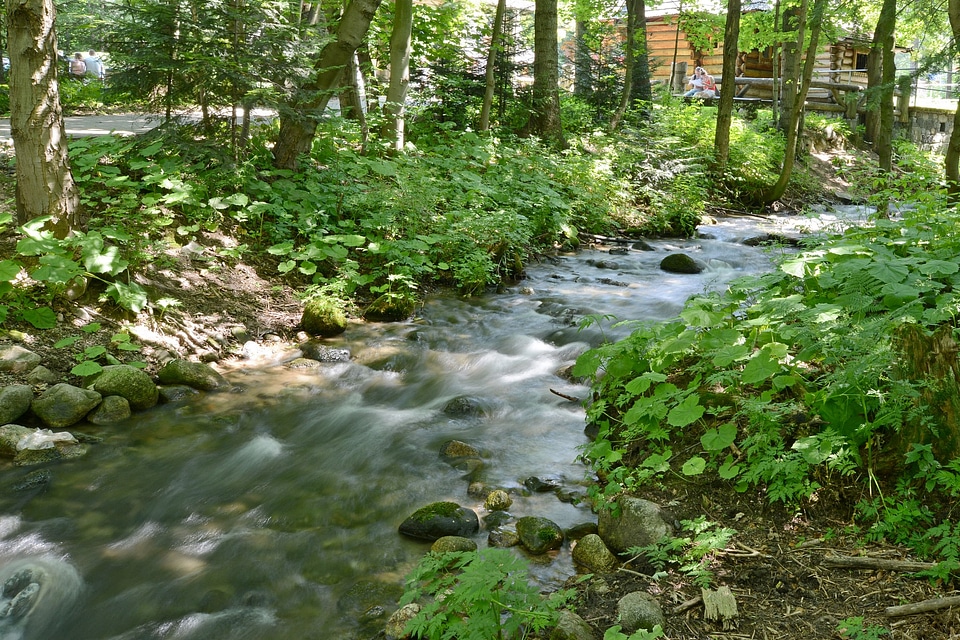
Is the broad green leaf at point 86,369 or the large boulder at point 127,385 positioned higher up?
the broad green leaf at point 86,369

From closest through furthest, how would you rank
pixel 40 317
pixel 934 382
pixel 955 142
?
pixel 934 382, pixel 40 317, pixel 955 142

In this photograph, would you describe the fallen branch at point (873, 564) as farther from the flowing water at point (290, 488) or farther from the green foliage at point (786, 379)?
the flowing water at point (290, 488)

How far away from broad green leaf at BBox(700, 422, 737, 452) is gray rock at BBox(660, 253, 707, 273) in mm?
7154

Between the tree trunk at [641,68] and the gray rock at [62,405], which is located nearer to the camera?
the gray rock at [62,405]

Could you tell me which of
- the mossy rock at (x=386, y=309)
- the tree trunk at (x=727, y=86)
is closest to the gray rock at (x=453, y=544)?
the mossy rock at (x=386, y=309)

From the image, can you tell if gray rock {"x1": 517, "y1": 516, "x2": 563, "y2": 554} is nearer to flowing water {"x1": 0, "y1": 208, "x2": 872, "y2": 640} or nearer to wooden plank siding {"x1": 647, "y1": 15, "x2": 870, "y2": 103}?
flowing water {"x1": 0, "y1": 208, "x2": 872, "y2": 640}

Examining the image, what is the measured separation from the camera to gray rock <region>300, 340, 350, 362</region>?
7.15m

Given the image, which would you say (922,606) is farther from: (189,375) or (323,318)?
(323,318)

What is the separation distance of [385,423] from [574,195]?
797 cm

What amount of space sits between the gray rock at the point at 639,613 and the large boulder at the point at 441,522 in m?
1.36

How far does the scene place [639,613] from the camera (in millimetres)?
2982

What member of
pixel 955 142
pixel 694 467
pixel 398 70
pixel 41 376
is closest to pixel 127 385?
pixel 41 376

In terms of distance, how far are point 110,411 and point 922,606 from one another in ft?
18.6

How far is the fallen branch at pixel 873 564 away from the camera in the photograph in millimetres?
2879
